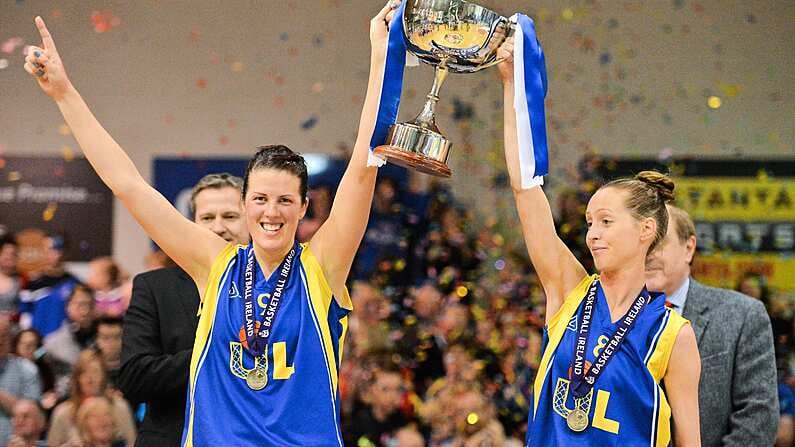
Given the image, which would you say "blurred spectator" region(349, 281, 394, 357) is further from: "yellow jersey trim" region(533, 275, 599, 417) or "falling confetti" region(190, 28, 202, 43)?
"yellow jersey trim" region(533, 275, 599, 417)

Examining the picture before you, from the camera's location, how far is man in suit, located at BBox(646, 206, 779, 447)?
332cm

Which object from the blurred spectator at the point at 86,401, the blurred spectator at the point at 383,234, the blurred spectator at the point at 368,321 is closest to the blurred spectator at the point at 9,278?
the blurred spectator at the point at 86,401

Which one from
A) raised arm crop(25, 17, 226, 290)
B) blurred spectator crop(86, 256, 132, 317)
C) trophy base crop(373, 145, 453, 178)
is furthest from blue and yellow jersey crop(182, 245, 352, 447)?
blurred spectator crop(86, 256, 132, 317)

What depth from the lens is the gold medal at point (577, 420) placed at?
2758 millimetres

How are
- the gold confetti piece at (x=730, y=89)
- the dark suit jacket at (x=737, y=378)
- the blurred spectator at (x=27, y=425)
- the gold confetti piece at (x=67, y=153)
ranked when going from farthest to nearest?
1. the gold confetti piece at (x=730, y=89)
2. the gold confetti piece at (x=67, y=153)
3. the blurred spectator at (x=27, y=425)
4. the dark suit jacket at (x=737, y=378)

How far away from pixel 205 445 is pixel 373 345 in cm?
399

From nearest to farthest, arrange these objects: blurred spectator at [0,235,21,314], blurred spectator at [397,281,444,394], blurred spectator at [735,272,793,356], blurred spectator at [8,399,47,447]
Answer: blurred spectator at [8,399,47,447] < blurred spectator at [397,281,444,394] < blurred spectator at [0,235,21,314] < blurred spectator at [735,272,793,356]

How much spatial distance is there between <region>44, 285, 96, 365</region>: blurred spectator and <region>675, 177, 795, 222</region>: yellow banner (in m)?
4.10

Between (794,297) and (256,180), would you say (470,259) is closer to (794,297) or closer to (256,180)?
(794,297)

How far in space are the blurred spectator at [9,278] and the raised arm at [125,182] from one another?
422 centimetres

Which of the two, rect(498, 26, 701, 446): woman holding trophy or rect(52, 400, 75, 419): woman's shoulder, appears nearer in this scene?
rect(498, 26, 701, 446): woman holding trophy

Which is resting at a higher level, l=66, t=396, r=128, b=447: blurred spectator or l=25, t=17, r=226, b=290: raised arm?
l=25, t=17, r=226, b=290: raised arm

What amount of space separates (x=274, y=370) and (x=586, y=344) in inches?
30.0

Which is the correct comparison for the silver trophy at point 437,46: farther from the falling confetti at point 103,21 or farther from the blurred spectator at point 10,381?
the falling confetti at point 103,21
